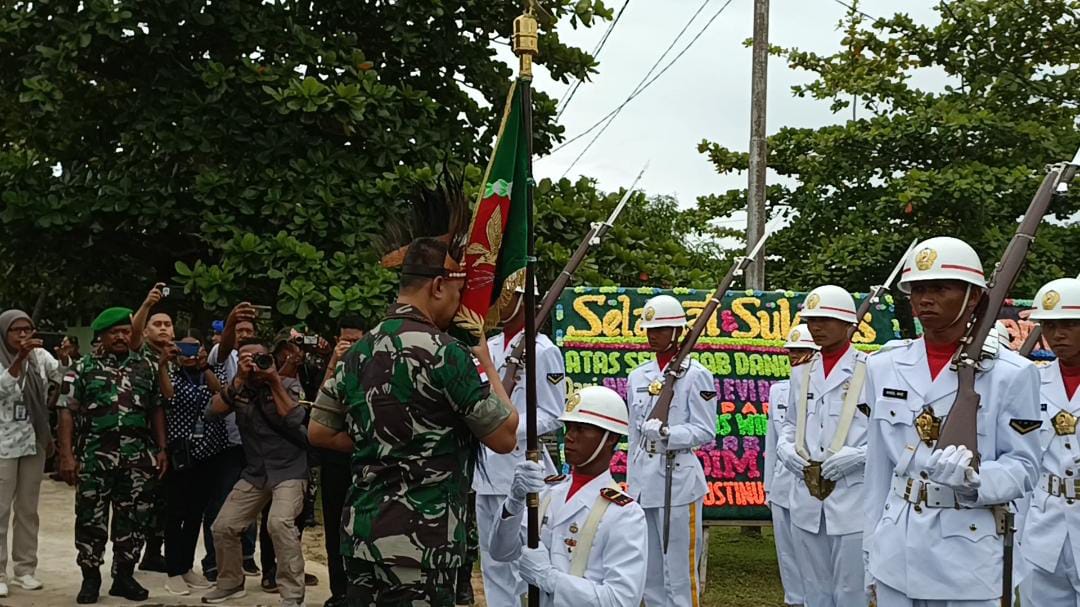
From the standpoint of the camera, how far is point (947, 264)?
483 centimetres

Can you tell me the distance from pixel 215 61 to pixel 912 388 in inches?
354

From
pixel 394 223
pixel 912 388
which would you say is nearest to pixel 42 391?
pixel 394 223

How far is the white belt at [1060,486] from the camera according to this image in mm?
6648

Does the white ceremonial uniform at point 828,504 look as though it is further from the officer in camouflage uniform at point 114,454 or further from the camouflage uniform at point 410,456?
the officer in camouflage uniform at point 114,454

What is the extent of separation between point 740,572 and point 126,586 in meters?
5.43

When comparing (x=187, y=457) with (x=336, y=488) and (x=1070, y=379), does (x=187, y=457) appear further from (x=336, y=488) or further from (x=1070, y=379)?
(x=1070, y=379)

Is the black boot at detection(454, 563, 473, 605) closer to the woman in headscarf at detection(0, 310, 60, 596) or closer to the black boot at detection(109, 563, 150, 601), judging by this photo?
the black boot at detection(109, 563, 150, 601)

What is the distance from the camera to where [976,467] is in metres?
4.59

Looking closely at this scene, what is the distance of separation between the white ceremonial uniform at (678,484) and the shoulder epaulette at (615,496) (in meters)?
3.06

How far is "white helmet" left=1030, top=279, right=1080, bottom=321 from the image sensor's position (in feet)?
21.9

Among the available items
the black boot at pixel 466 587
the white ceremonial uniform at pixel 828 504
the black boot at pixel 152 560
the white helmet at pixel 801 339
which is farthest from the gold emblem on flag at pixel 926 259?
the black boot at pixel 152 560

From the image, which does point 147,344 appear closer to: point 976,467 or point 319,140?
point 319,140

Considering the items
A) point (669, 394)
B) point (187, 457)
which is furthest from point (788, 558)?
point (187, 457)

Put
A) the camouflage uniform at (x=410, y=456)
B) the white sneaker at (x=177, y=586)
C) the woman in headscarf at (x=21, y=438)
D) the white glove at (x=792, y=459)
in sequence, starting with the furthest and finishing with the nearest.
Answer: the white sneaker at (x=177, y=586) → the woman in headscarf at (x=21, y=438) → the white glove at (x=792, y=459) → the camouflage uniform at (x=410, y=456)
